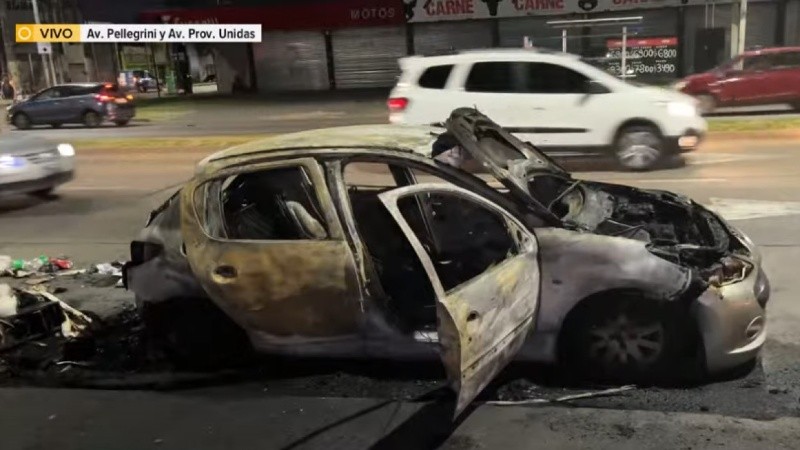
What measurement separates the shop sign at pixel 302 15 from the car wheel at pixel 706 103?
1713cm

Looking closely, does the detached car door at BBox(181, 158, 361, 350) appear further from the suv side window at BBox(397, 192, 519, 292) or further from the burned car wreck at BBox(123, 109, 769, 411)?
the suv side window at BBox(397, 192, 519, 292)

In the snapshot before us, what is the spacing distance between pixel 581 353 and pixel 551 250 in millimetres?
659

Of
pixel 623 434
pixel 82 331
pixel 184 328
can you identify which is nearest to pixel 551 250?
pixel 623 434

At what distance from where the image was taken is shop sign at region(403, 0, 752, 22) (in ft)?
100

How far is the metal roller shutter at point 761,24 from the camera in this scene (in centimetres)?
3048

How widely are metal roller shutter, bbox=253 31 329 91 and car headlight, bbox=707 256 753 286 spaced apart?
3307 centimetres

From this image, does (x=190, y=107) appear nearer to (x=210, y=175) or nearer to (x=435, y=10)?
(x=435, y=10)

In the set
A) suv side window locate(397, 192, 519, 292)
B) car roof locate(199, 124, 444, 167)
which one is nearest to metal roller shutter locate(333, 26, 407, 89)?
suv side window locate(397, 192, 519, 292)

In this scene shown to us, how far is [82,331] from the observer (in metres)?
5.94

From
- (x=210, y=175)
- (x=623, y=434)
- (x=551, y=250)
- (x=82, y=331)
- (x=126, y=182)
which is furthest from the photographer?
(x=126, y=182)

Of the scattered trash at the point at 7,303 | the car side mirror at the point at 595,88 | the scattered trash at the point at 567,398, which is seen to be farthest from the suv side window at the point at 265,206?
the car side mirror at the point at 595,88

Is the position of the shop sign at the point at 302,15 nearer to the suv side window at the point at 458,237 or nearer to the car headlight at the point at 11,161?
the car headlight at the point at 11,161

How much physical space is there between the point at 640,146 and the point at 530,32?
21815mm

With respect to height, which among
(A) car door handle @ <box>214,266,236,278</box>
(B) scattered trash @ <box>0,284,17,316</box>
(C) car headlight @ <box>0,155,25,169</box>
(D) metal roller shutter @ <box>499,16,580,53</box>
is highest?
(D) metal roller shutter @ <box>499,16,580,53</box>
